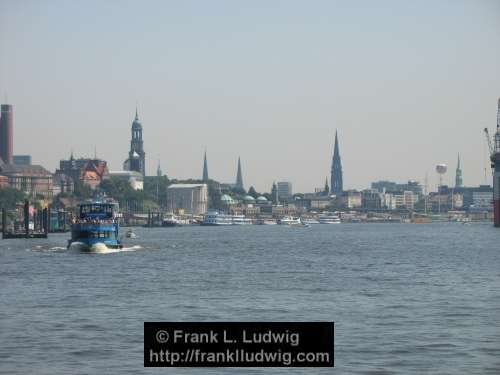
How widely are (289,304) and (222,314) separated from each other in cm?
522

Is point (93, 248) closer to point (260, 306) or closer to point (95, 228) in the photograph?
point (95, 228)

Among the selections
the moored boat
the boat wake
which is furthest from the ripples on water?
the moored boat

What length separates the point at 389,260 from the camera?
94.7 metres

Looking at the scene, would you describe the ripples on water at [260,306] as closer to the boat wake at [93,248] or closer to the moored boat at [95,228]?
the boat wake at [93,248]

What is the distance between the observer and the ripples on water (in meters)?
39.3

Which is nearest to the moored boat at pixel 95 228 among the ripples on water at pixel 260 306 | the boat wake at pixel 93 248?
the boat wake at pixel 93 248

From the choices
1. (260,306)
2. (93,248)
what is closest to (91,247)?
(93,248)

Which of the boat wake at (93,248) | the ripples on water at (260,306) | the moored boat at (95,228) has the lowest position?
the ripples on water at (260,306)

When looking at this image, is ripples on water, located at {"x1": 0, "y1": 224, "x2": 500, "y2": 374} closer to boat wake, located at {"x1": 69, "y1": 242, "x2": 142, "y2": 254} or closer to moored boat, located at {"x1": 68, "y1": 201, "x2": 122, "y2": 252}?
boat wake, located at {"x1": 69, "y1": 242, "x2": 142, "y2": 254}

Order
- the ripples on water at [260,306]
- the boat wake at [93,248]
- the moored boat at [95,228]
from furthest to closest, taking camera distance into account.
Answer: the moored boat at [95,228], the boat wake at [93,248], the ripples on water at [260,306]

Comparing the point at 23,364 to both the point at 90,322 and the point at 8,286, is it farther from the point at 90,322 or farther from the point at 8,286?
the point at 8,286

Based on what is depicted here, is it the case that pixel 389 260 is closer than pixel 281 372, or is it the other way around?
pixel 281 372

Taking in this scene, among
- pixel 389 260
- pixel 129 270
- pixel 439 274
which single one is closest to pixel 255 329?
pixel 439 274

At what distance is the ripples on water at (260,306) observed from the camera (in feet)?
129
